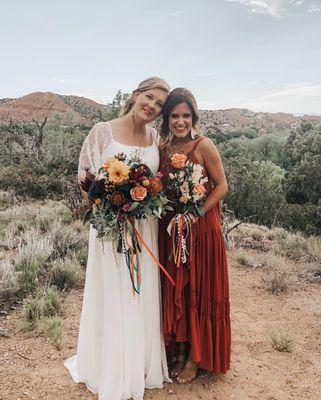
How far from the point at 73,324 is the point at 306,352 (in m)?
2.67

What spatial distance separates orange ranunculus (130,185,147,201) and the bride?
474 mm

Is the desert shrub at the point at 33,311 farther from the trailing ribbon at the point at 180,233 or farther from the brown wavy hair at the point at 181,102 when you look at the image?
the brown wavy hair at the point at 181,102

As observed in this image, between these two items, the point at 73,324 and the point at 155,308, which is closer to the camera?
the point at 155,308

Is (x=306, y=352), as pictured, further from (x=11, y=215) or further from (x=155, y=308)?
(x=11, y=215)

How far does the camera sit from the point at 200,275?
3.69 m

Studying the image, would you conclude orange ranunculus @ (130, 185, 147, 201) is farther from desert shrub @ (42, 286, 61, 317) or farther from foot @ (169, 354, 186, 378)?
desert shrub @ (42, 286, 61, 317)

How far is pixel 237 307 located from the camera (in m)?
5.86

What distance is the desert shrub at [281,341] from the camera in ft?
15.1

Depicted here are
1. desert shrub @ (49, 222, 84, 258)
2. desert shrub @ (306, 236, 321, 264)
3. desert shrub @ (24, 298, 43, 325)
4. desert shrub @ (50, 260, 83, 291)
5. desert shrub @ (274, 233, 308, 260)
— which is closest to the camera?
desert shrub @ (24, 298, 43, 325)

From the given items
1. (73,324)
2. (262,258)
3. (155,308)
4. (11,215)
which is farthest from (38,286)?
(11,215)

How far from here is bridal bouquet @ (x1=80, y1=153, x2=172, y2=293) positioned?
118 inches

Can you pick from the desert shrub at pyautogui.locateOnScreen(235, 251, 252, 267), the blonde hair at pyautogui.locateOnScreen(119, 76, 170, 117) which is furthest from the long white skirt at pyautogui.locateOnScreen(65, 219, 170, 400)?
the desert shrub at pyautogui.locateOnScreen(235, 251, 252, 267)

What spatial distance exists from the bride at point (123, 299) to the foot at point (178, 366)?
0.22 metres

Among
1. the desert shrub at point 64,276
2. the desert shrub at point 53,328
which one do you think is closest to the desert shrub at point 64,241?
the desert shrub at point 64,276
